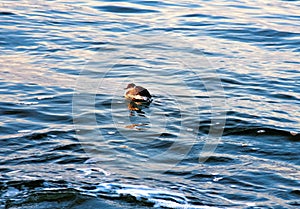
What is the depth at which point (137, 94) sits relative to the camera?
27.0 feet

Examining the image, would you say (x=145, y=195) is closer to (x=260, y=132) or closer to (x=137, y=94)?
(x=260, y=132)

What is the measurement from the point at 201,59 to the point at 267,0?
20.9 ft

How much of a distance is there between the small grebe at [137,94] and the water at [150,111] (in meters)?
0.12

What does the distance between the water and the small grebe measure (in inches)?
4.9

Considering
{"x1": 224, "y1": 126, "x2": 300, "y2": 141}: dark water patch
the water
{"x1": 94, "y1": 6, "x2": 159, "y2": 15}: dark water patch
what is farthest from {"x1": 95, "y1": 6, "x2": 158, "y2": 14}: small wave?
{"x1": 224, "y1": 126, "x2": 300, "y2": 141}: dark water patch

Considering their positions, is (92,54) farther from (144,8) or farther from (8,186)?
(8,186)

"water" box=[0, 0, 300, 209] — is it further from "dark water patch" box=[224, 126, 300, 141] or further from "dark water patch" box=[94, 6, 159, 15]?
"dark water patch" box=[94, 6, 159, 15]

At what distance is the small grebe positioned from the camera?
26.9ft

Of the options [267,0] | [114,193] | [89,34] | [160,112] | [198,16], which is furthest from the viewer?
[267,0]

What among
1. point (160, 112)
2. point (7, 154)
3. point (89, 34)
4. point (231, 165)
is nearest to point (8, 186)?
point (7, 154)

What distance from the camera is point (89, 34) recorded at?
→ 12148mm

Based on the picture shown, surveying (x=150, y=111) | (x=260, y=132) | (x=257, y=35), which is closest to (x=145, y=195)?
(x=260, y=132)

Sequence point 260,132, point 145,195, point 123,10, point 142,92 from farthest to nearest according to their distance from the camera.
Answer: point 123,10 < point 142,92 < point 260,132 < point 145,195

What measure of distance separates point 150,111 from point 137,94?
395 millimetres
